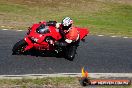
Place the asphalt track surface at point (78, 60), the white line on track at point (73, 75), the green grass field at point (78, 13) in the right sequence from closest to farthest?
the white line on track at point (73, 75) < the asphalt track surface at point (78, 60) < the green grass field at point (78, 13)

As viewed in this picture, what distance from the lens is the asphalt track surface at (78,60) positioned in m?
13.6

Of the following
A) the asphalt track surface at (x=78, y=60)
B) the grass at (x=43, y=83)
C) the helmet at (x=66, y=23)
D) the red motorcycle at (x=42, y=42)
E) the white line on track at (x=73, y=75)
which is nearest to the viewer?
the grass at (x=43, y=83)

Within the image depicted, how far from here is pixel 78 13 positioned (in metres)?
29.1

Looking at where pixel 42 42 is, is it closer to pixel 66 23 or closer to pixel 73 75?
pixel 66 23

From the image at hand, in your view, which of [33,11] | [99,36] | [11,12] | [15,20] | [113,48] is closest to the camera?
[113,48]

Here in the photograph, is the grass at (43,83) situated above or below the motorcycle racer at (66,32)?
below

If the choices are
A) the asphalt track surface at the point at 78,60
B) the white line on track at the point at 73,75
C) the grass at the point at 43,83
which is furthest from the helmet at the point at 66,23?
the grass at the point at 43,83

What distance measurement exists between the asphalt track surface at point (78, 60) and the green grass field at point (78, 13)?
11.9 feet

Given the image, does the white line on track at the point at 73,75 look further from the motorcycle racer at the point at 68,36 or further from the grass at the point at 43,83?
the motorcycle racer at the point at 68,36

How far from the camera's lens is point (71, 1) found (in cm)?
3291

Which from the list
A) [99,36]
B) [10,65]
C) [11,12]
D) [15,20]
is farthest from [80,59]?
Result: [11,12]

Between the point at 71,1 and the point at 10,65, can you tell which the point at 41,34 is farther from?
the point at 71,1

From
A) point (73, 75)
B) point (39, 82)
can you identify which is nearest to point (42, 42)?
point (73, 75)

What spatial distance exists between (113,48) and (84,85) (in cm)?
546
